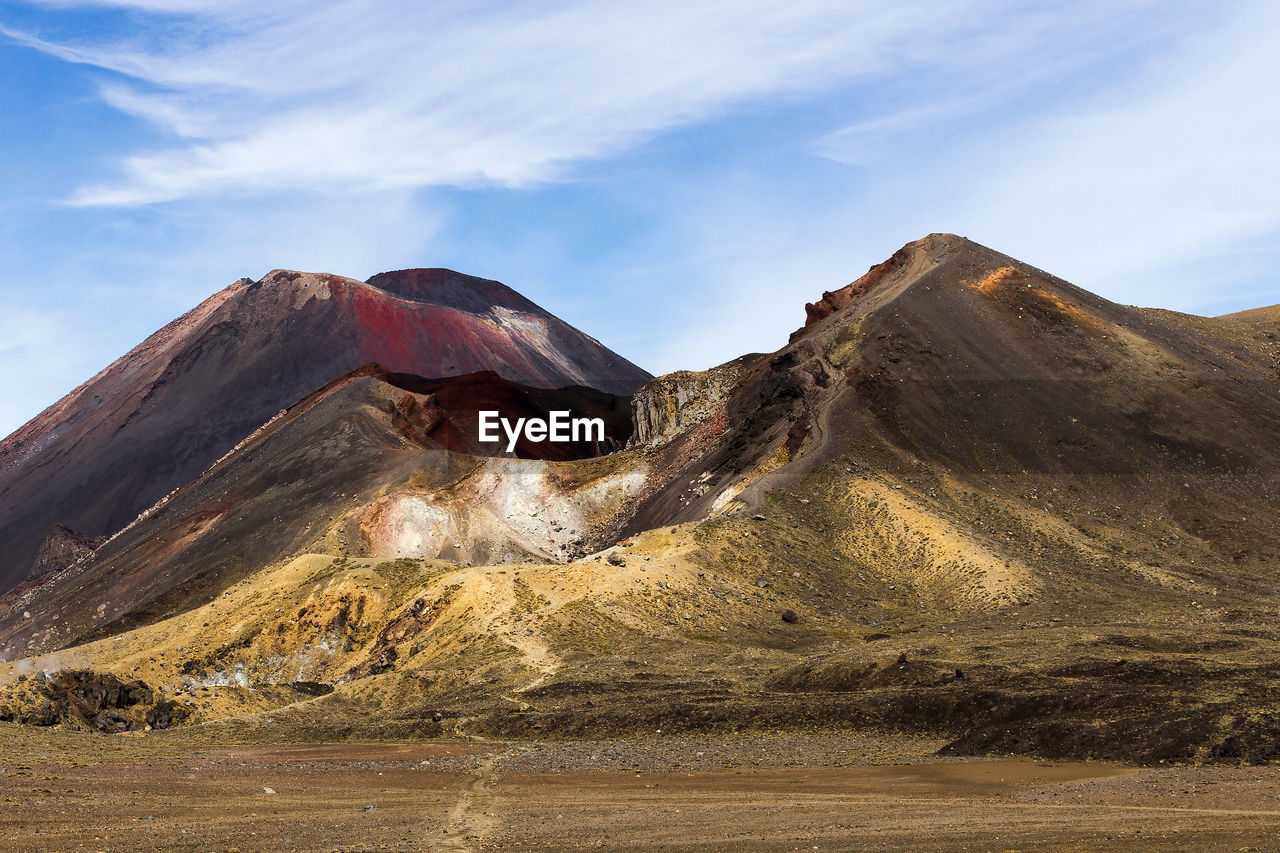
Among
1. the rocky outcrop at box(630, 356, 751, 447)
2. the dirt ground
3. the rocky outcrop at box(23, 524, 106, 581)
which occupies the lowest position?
the dirt ground

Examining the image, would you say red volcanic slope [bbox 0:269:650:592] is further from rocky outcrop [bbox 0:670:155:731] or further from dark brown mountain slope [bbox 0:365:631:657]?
rocky outcrop [bbox 0:670:155:731]

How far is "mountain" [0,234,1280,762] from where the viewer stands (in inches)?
1686

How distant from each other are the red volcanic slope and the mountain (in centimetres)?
2512

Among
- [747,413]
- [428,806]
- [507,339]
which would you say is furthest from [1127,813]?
[507,339]

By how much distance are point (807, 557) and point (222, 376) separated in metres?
106

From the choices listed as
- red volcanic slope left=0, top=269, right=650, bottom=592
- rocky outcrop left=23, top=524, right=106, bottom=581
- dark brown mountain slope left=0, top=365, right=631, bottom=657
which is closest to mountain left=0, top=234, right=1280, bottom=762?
dark brown mountain slope left=0, top=365, right=631, bottom=657

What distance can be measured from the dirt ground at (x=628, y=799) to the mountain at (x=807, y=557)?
3.81 meters

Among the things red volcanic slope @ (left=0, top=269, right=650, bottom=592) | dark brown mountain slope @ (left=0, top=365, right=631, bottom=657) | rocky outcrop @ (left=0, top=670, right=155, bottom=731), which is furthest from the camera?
red volcanic slope @ (left=0, top=269, right=650, bottom=592)

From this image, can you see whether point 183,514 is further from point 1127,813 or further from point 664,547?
point 1127,813

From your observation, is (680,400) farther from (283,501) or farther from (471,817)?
(471,817)

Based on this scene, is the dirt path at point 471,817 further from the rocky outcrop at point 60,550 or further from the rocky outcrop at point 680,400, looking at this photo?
the rocky outcrop at point 60,550

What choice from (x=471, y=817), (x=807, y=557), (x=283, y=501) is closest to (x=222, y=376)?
(x=283, y=501)

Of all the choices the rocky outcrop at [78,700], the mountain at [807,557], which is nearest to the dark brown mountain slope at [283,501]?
the mountain at [807,557]

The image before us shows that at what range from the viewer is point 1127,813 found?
22953 mm
